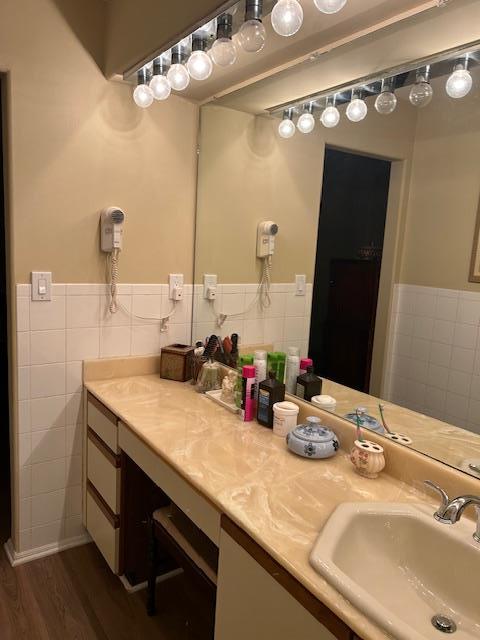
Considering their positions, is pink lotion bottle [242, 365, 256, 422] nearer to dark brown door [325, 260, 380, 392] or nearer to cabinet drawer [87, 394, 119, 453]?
dark brown door [325, 260, 380, 392]

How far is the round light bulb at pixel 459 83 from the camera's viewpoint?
1.39 metres

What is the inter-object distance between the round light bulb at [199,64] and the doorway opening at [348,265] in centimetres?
58

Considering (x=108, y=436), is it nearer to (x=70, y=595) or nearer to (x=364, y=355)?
(x=70, y=595)

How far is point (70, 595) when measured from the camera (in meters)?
2.02

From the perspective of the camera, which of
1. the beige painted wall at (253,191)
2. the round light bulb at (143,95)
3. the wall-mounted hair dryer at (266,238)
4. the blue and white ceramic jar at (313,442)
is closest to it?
the blue and white ceramic jar at (313,442)

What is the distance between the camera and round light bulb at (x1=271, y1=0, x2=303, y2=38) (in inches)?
54.2

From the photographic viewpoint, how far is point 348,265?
198cm

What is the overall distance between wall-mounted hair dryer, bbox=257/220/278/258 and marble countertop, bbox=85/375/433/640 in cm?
75

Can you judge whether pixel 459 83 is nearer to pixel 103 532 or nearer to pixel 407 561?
pixel 407 561

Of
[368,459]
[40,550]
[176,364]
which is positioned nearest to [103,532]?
[40,550]

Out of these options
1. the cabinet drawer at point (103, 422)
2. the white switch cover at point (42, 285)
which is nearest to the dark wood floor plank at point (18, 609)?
the cabinet drawer at point (103, 422)

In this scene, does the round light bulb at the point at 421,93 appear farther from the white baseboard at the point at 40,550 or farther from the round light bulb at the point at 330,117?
the white baseboard at the point at 40,550

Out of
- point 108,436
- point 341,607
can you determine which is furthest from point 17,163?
point 341,607

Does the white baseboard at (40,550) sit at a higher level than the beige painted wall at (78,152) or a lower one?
lower
